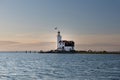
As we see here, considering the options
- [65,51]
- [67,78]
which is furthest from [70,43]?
[67,78]

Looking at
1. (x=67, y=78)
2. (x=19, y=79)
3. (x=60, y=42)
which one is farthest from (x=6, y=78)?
(x=60, y=42)

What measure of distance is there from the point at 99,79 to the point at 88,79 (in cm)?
170

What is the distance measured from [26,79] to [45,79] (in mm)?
2580

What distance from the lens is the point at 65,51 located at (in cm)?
19912

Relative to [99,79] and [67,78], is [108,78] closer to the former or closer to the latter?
[99,79]

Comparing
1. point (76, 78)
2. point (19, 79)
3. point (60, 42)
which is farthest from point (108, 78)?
point (60, 42)

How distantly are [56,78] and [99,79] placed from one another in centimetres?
599

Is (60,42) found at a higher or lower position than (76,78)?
higher

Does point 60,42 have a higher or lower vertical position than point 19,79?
higher

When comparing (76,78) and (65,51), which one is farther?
(65,51)

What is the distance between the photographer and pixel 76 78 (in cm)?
4769

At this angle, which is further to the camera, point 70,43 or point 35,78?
point 70,43

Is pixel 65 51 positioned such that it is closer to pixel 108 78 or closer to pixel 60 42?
pixel 60 42

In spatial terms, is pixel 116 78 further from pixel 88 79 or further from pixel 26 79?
pixel 26 79
